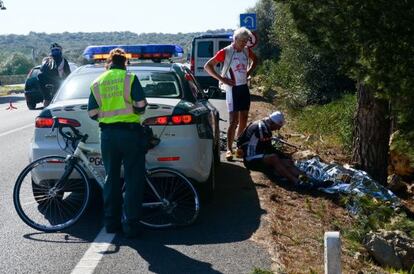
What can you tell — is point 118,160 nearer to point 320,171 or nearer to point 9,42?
point 320,171

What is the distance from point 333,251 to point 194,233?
7.40 feet

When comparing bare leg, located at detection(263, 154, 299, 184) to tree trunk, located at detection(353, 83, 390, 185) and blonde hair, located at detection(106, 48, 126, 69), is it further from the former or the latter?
blonde hair, located at detection(106, 48, 126, 69)

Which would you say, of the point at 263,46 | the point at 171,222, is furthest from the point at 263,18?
the point at 171,222

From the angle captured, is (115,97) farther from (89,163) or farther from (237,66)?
(237,66)

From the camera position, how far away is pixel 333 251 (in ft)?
12.3

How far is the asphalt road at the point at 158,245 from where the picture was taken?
16.1ft

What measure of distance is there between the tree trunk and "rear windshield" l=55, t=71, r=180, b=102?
2.49 meters

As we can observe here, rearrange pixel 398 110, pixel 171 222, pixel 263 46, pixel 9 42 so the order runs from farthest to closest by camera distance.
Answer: pixel 9 42 → pixel 263 46 → pixel 171 222 → pixel 398 110

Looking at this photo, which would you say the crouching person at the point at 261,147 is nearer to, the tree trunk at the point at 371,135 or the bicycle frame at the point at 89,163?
the tree trunk at the point at 371,135

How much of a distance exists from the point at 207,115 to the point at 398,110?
273 centimetres

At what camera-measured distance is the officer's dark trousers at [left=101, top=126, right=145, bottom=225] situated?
5527mm

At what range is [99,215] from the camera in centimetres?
643

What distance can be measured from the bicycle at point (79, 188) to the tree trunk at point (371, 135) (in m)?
2.87

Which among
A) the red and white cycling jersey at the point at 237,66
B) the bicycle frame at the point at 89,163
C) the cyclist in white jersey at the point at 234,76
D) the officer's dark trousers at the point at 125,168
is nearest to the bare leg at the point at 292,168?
the cyclist in white jersey at the point at 234,76
